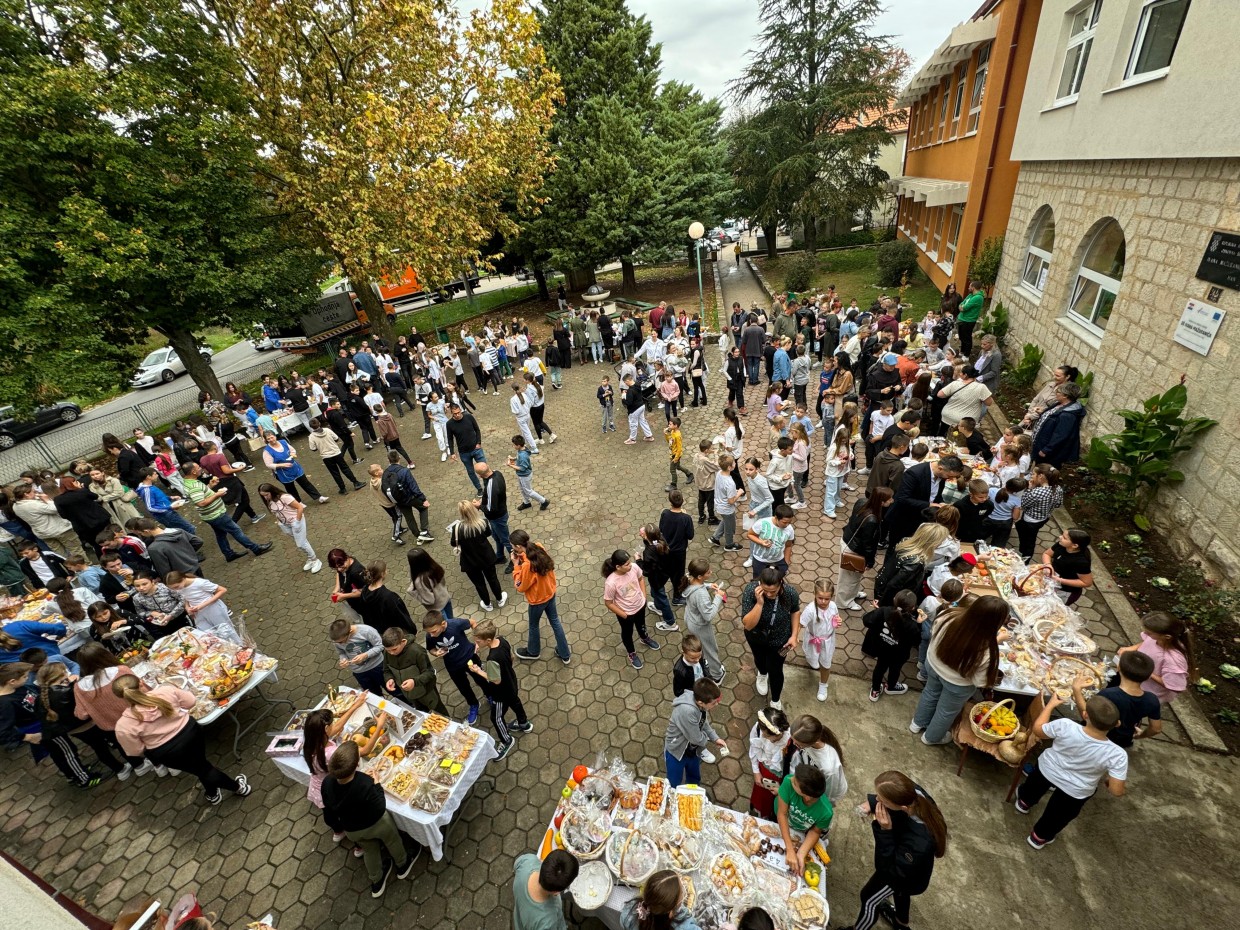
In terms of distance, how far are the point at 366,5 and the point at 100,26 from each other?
6544 mm

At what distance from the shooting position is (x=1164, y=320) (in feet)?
23.4

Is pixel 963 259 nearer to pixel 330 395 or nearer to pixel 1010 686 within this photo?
pixel 1010 686

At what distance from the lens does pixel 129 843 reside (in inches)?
206

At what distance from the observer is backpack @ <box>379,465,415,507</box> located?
8503 millimetres

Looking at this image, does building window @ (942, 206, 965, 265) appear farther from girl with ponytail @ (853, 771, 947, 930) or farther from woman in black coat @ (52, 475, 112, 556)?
woman in black coat @ (52, 475, 112, 556)

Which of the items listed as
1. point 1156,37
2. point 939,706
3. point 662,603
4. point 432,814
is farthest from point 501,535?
point 1156,37

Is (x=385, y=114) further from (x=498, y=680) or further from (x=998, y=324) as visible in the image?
(x=998, y=324)

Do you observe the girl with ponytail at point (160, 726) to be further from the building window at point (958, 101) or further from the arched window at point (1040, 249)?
the building window at point (958, 101)

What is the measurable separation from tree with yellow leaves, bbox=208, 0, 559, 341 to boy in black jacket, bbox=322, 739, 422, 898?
1500cm

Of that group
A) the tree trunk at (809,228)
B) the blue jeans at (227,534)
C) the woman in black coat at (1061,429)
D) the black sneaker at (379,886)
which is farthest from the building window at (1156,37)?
the tree trunk at (809,228)

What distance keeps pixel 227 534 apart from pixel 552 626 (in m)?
7.57

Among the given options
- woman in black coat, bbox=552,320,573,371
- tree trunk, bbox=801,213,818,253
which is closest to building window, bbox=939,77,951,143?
tree trunk, bbox=801,213,818,253

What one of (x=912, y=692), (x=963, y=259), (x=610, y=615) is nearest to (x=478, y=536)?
(x=610, y=615)

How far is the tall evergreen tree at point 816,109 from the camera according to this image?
78.2ft
